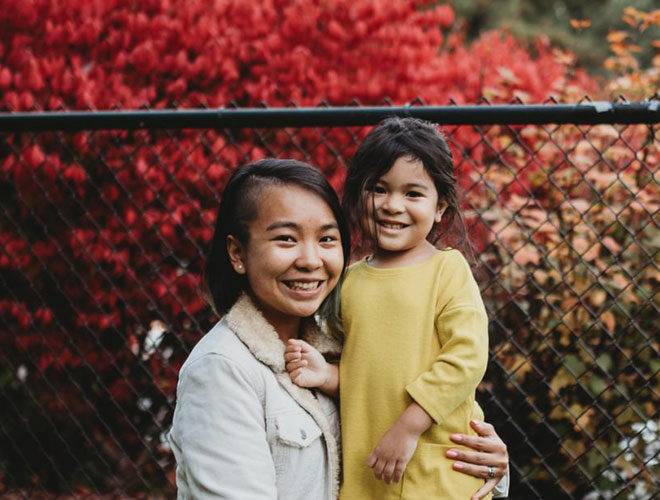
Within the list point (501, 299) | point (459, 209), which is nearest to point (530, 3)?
point (501, 299)

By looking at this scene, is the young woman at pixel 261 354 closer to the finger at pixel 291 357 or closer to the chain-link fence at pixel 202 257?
the finger at pixel 291 357

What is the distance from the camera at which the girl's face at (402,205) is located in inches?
73.5

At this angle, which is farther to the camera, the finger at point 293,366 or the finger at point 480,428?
the finger at point 480,428

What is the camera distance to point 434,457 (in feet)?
5.97

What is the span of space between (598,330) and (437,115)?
54.9 inches

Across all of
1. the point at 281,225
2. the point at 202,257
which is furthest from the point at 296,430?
the point at 202,257

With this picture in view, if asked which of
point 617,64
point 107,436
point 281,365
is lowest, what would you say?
point 107,436

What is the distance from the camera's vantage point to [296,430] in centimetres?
166

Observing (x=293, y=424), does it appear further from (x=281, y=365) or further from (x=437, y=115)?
(x=437, y=115)

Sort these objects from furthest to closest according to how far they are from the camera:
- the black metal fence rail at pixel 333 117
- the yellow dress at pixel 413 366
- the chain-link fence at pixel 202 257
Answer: the chain-link fence at pixel 202 257 < the black metal fence rail at pixel 333 117 < the yellow dress at pixel 413 366

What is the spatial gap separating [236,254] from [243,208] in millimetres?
113

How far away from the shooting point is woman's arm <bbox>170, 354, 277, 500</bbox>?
1537 millimetres

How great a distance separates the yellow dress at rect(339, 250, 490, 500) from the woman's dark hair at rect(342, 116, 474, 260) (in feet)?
0.62

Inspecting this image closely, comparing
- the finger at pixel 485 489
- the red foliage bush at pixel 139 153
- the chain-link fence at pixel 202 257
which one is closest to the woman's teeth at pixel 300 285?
the finger at pixel 485 489
